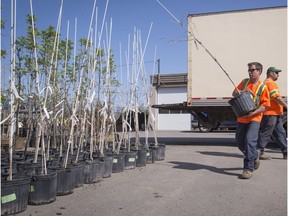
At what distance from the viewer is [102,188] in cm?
435

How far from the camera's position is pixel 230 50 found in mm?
8945

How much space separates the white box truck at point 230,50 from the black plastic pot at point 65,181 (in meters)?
5.51

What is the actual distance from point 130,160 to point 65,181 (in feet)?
6.67

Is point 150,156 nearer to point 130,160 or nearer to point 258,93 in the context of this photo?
point 130,160

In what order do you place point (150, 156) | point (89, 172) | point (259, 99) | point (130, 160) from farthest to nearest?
point (150, 156) < point (130, 160) < point (259, 99) < point (89, 172)

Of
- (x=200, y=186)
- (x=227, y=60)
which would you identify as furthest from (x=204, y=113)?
(x=200, y=186)

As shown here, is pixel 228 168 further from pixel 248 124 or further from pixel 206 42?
pixel 206 42

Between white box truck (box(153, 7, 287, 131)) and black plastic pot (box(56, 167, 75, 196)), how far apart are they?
551cm

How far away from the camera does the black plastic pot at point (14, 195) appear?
10.2ft

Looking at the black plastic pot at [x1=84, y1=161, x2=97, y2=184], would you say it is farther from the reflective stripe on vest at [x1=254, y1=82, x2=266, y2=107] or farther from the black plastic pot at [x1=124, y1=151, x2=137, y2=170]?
the reflective stripe on vest at [x1=254, y1=82, x2=266, y2=107]

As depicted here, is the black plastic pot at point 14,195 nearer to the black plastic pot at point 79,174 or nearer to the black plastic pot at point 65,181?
the black plastic pot at point 65,181

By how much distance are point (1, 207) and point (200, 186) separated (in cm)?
250

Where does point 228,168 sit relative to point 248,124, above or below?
below

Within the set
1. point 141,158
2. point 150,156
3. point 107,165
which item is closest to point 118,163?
point 107,165
